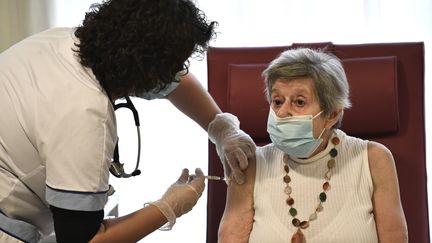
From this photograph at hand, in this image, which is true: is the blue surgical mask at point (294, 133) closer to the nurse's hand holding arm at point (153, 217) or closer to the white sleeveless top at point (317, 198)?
the white sleeveless top at point (317, 198)

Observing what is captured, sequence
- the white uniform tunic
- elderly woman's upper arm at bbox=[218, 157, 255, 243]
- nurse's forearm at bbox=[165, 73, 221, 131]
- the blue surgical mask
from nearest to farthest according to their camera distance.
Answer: the white uniform tunic
the blue surgical mask
elderly woman's upper arm at bbox=[218, 157, 255, 243]
nurse's forearm at bbox=[165, 73, 221, 131]

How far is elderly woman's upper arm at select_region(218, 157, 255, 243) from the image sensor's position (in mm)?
1874

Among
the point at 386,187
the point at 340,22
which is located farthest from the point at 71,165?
the point at 340,22

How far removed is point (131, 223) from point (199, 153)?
1230 mm

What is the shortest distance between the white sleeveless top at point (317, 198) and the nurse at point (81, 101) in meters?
0.47

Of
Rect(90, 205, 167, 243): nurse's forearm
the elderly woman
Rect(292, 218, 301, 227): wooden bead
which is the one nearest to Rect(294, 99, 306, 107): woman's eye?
the elderly woman

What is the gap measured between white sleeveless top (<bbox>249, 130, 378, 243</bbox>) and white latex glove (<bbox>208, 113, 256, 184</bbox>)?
8 centimetres

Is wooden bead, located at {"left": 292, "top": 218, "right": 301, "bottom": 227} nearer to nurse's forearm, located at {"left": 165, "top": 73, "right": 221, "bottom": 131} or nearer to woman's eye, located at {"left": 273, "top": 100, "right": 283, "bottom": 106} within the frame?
woman's eye, located at {"left": 273, "top": 100, "right": 283, "bottom": 106}

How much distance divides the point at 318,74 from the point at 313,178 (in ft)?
1.13

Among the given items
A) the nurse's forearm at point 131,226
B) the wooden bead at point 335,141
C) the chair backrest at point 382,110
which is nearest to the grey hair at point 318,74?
the wooden bead at point 335,141

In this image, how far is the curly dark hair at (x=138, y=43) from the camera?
1430 millimetres

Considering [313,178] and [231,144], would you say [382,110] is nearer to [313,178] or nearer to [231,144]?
[313,178]

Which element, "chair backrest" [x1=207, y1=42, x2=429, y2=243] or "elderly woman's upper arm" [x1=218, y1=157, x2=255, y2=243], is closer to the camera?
"elderly woman's upper arm" [x1=218, y1=157, x2=255, y2=243]

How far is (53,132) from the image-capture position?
1.39 metres
